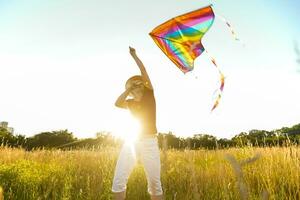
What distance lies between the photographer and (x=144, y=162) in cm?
330

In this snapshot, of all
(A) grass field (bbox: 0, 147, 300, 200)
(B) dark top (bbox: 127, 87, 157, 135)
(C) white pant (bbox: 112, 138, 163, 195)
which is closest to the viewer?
(C) white pant (bbox: 112, 138, 163, 195)

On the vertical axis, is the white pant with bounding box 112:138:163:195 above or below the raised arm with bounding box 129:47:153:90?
below

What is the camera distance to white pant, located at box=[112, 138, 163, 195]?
329cm

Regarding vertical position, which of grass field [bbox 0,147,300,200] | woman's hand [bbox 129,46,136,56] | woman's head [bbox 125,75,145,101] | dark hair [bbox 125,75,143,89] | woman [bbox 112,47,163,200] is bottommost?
grass field [bbox 0,147,300,200]

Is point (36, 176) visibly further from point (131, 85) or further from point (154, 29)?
point (154, 29)

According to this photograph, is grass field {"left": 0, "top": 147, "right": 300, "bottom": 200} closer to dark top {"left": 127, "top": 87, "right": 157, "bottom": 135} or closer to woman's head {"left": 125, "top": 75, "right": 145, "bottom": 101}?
dark top {"left": 127, "top": 87, "right": 157, "bottom": 135}

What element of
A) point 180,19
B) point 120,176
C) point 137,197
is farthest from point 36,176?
point 180,19

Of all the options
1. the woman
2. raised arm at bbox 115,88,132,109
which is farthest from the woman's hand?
raised arm at bbox 115,88,132,109

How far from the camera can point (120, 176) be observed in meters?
3.41

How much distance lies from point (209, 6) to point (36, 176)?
175 inches

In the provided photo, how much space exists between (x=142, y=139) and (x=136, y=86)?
0.64 m

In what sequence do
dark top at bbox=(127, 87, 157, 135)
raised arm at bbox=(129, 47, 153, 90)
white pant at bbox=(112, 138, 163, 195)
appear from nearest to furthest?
1. white pant at bbox=(112, 138, 163, 195)
2. dark top at bbox=(127, 87, 157, 135)
3. raised arm at bbox=(129, 47, 153, 90)

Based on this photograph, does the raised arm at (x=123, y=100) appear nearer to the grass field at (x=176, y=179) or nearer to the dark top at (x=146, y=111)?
the dark top at (x=146, y=111)

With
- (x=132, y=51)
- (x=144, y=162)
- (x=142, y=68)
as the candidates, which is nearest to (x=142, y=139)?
(x=144, y=162)
